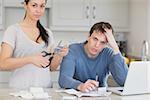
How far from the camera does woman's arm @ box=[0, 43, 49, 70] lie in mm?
1954

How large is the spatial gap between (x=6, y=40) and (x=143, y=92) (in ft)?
3.13

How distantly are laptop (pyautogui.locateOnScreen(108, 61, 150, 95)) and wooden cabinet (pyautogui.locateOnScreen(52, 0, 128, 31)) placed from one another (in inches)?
82.5

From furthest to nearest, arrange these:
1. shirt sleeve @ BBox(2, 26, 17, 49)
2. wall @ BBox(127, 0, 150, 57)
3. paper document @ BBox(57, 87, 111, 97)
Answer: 1. wall @ BBox(127, 0, 150, 57)
2. shirt sleeve @ BBox(2, 26, 17, 49)
3. paper document @ BBox(57, 87, 111, 97)

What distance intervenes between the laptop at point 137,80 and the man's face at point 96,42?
1.06 feet

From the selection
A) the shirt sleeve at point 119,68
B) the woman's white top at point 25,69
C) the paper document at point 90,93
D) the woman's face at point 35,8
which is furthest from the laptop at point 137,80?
the woman's face at point 35,8

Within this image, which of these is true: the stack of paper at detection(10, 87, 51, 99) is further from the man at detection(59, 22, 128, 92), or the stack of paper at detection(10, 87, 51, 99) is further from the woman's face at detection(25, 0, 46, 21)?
the woman's face at detection(25, 0, 46, 21)

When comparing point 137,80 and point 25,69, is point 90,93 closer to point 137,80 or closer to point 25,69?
point 137,80

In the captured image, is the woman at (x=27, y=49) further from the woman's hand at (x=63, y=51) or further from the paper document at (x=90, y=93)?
the paper document at (x=90, y=93)

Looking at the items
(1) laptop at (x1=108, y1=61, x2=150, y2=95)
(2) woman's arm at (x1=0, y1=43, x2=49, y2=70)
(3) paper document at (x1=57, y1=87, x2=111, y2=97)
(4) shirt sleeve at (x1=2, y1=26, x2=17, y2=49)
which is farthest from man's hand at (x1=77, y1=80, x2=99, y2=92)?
(4) shirt sleeve at (x1=2, y1=26, x2=17, y2=49)

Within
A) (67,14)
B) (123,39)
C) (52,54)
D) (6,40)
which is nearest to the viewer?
(6,40)

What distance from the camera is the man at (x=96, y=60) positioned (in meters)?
2.15

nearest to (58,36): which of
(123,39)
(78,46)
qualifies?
(123,39)

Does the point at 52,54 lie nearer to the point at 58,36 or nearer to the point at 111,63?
the point at 111,63

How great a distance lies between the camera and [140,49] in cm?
398
